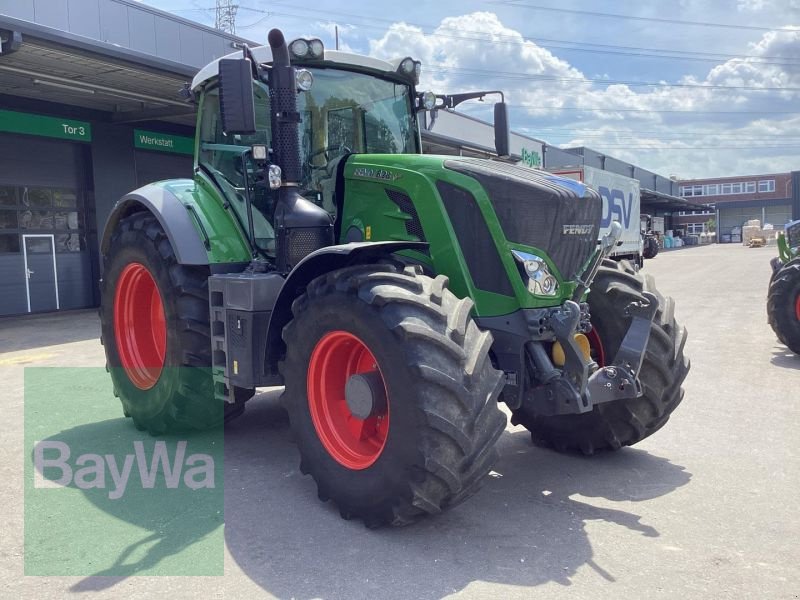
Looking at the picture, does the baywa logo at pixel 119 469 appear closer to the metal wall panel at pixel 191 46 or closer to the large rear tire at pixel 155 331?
the large rear tire at pixel 155 331

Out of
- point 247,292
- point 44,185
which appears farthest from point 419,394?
point 44,185

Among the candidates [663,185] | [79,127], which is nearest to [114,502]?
[79,127]

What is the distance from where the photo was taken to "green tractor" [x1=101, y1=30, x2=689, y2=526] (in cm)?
357

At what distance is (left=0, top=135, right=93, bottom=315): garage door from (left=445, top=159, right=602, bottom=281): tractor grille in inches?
558

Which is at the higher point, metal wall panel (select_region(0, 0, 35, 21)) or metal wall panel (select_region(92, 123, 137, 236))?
metal wall panel (select_region(0, 0, 35, 21))

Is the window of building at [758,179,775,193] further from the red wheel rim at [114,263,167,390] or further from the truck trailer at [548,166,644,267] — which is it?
the red wheel rim at [114,263,167,390]

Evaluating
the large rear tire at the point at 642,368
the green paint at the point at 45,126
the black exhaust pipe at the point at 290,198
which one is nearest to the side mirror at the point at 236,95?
the black exhaust pipe at the point at 290,198

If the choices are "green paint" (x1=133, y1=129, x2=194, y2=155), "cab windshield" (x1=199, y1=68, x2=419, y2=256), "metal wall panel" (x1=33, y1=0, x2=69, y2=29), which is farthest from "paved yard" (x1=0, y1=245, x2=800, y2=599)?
"green paint" (x1=133, y1=129, x2=194, y2=155)

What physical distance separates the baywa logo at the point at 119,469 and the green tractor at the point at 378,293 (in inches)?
13.0

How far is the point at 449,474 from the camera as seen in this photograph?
346 cm

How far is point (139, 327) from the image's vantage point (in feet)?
20.0

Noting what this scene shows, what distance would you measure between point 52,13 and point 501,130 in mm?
10769

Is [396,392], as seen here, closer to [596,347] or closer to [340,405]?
[340,405]

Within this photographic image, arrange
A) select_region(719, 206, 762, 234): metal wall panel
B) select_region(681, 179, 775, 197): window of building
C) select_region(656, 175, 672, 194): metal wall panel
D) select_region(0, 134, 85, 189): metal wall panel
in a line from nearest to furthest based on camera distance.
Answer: select_region(0, 134, 85, 189): metal wall panel → select_region(656, 175, 672, 194): metal wall panel → select_region(719, 206, 762, 234): metal wall panel → select_region(681, 179, 775, 197): window of building
